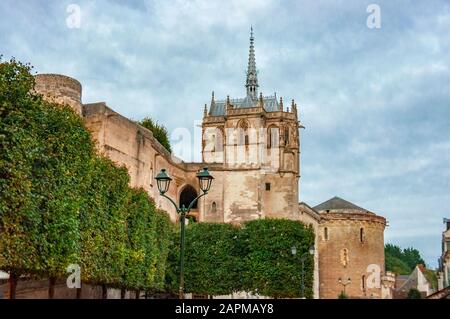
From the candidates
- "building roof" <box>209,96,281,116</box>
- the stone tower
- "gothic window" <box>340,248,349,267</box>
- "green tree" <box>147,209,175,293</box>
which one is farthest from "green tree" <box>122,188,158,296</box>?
"gothic window" <box>340,248,349,267</box>

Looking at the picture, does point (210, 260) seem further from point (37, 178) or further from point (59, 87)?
point (37, 178)

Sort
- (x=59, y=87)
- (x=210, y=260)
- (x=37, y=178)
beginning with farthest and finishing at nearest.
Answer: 1. (x=210, y=260)
2. (x=59, y=87)
3. (x=37, y=178)

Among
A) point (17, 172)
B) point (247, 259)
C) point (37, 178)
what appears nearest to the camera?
point (17, 172)

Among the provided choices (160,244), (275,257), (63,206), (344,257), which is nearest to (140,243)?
(160,244)

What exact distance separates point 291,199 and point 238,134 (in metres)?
7.57

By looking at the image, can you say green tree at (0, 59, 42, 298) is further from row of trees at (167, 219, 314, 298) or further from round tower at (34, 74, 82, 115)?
row of trees at (167, 219, 314, 298)

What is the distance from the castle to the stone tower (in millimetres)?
85

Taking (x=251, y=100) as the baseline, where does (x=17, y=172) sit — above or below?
below

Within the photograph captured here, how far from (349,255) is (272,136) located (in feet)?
49.9

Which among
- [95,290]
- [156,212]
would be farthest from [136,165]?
[95,290]

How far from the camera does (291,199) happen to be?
59156mm

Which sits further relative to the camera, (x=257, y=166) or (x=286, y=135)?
(x=286, y=135)

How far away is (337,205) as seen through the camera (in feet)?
240
